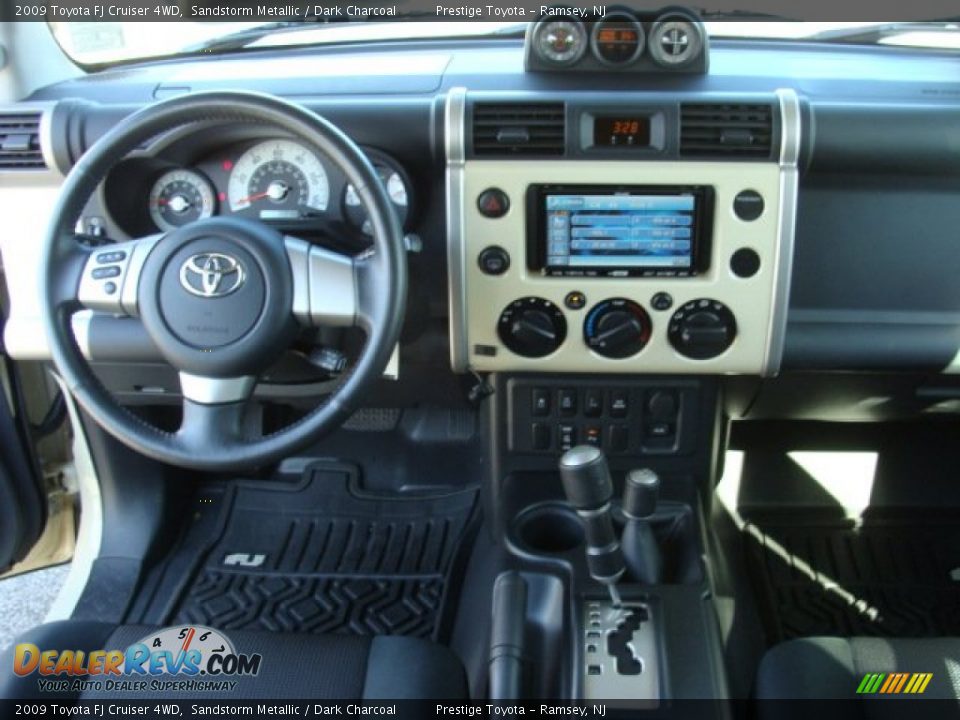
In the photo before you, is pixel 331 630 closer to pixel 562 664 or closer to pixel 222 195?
pixel 562 664

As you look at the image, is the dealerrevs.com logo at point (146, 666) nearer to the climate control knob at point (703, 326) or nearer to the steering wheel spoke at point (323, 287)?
the steering wheel spoke at point (323, 287)

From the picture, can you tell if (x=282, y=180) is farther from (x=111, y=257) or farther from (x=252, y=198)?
(x=111, y=257)

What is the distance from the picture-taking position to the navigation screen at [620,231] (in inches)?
58.5

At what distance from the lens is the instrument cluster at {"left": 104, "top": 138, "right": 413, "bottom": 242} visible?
1538mm

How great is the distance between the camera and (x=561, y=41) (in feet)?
5.27

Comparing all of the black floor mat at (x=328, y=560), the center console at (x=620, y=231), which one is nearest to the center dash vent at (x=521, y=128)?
the center console at (x=620, y=231)

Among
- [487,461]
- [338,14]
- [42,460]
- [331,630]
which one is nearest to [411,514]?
[331,630]

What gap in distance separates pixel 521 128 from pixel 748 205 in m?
0.39

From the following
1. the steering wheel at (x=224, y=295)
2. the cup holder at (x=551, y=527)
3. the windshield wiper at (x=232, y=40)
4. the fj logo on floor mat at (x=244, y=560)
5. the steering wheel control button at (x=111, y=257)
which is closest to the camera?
the steering wheel at (x=224, y=295)

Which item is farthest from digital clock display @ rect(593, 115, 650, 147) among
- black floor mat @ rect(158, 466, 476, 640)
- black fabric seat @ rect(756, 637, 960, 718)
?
black floor mat @ rect(158, 466, 476, 640)

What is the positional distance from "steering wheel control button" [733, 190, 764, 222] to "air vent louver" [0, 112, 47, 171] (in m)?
1.18

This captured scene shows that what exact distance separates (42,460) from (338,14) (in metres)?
1.35

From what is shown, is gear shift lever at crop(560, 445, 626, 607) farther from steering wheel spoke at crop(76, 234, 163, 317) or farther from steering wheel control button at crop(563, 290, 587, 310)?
steering wheel spoke at crop(76, 234, 163, 317)

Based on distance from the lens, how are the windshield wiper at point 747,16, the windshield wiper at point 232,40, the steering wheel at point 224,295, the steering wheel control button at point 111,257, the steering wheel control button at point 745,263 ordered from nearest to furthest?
the steering wheel at point 224,295, the steering wheel control button at point 111,257, the steering wheel control button at point 745,263, the windshield wiper at point 747,16, the windshield wiper at point 232,40
